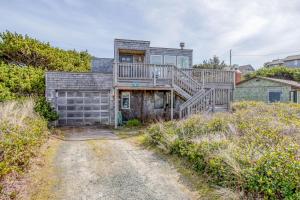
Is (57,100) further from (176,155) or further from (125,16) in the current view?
(176,155)

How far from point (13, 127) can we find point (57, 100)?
22.6 feet

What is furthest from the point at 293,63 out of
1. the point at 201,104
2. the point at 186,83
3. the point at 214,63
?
the point at 201,104

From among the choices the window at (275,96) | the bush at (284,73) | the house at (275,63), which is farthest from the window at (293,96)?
the house at (275,63)

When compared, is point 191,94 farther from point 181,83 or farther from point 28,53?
point 28,53

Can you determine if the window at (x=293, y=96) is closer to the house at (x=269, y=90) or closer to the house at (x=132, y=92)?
the house at (x=269, y=90)

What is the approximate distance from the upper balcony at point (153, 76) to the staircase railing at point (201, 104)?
788mm

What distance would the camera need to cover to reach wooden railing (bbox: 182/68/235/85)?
12.9m

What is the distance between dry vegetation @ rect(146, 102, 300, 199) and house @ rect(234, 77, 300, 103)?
13.8 meters

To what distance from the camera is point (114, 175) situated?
5.34m

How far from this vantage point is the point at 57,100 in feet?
41.1

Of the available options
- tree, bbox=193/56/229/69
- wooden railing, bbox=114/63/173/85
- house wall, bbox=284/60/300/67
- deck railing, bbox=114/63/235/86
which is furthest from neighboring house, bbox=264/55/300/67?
wooden railing, bbox=114/63/173/85

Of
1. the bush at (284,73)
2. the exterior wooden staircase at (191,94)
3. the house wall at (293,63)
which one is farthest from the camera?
the house wall at (293,63)

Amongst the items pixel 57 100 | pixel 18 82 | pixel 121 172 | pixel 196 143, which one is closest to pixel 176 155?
pixel 196 143

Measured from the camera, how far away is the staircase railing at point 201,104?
11.6m
